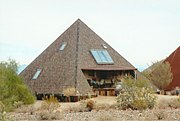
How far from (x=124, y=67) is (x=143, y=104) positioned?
17152 mm

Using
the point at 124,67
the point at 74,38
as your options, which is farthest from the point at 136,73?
the point at 74,38

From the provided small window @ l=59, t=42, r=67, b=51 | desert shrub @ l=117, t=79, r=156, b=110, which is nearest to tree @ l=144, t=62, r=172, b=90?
small window @ l=59, t=42, r=67, b=51

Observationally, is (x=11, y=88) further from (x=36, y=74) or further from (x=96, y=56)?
(x=96, y=56)

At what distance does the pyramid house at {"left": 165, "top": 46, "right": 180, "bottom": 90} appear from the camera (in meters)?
47.7

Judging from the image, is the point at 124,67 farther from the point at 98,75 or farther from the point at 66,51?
the point at 66,51

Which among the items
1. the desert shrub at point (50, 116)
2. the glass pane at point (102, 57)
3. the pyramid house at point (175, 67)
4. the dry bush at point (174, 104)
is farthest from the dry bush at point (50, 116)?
the pyramid house at point (175, 67)

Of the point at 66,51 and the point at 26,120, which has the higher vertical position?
the point at 66,51

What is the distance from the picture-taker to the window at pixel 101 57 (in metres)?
40.3

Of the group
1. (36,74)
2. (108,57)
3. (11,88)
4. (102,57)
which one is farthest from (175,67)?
(11,88)

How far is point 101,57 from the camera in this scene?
1598 inches

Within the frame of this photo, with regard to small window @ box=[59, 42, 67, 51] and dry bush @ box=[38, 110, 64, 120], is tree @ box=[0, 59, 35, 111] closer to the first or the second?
dry bush @ box=[38, 110, 64, 120]

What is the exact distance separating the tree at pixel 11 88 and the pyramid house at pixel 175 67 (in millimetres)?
23440

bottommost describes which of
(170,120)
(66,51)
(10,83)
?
(170,120)

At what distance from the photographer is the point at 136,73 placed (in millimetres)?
41906
